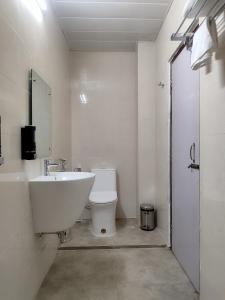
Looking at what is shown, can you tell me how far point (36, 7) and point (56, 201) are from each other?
150 cm

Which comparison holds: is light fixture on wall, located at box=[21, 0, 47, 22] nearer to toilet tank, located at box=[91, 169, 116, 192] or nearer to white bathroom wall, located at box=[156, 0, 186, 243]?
white bathroom wall, located at box=[156, 0, 186, 243]

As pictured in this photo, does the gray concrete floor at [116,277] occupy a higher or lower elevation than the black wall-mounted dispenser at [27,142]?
lower

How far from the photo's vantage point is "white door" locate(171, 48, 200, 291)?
Answer: 5.74ft

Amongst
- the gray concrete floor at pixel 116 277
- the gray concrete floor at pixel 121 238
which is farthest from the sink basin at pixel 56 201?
the gray concrete floor at pixel 121 238

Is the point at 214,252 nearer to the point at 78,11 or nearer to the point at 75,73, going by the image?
the point at 78,11

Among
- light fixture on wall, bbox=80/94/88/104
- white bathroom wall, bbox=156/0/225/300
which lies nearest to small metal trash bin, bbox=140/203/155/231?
white bathroom wall, bbox=156/0/225/300

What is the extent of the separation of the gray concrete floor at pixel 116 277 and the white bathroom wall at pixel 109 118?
1246 millimetres

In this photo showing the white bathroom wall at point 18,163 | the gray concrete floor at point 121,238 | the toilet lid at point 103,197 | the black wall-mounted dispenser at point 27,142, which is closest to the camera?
the white bathroom wall at point 18,163

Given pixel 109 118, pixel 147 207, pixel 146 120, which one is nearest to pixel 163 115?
pixel 146 120

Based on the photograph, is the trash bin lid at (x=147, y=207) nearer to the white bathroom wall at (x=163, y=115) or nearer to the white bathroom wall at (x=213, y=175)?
the white bathroom wall at (x=163, y=115)

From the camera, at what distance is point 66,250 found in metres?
2.43

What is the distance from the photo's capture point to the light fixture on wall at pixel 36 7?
1633 mm

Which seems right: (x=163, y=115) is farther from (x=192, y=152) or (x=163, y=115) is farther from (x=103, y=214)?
(x=103, y=214)

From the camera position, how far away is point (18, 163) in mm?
1451
